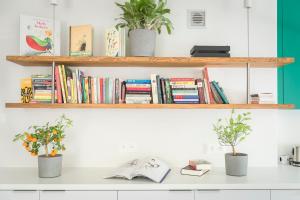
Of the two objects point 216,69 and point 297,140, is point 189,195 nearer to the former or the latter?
A: point 216,69

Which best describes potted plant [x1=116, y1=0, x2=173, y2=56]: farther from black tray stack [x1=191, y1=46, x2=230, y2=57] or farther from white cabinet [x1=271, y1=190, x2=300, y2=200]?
white cabinet [x1=271, y1=190, x2=300, y2=200]

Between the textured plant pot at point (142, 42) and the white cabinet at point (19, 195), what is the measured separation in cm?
125

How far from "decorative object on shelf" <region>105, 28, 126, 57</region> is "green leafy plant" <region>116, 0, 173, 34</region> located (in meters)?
0.06

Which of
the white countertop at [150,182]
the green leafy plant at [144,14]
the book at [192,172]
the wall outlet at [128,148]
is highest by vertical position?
the green leafy plant at [144,14]

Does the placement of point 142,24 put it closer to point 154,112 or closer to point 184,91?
point 184,91

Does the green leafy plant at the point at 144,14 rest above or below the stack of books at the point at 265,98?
above

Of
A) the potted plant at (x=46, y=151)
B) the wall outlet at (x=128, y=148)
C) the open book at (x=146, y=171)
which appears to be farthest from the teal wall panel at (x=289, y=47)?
the potted plant at (x=46, y=151)

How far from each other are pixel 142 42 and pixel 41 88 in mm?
887

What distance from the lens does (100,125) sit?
2.45 m

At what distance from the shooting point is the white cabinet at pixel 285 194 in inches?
75.7

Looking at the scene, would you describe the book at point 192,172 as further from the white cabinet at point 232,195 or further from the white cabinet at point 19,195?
the white cabinet at point 19,195

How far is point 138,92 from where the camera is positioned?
2.27 metres

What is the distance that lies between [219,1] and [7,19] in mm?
1881

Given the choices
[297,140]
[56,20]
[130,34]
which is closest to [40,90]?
[56,20]
